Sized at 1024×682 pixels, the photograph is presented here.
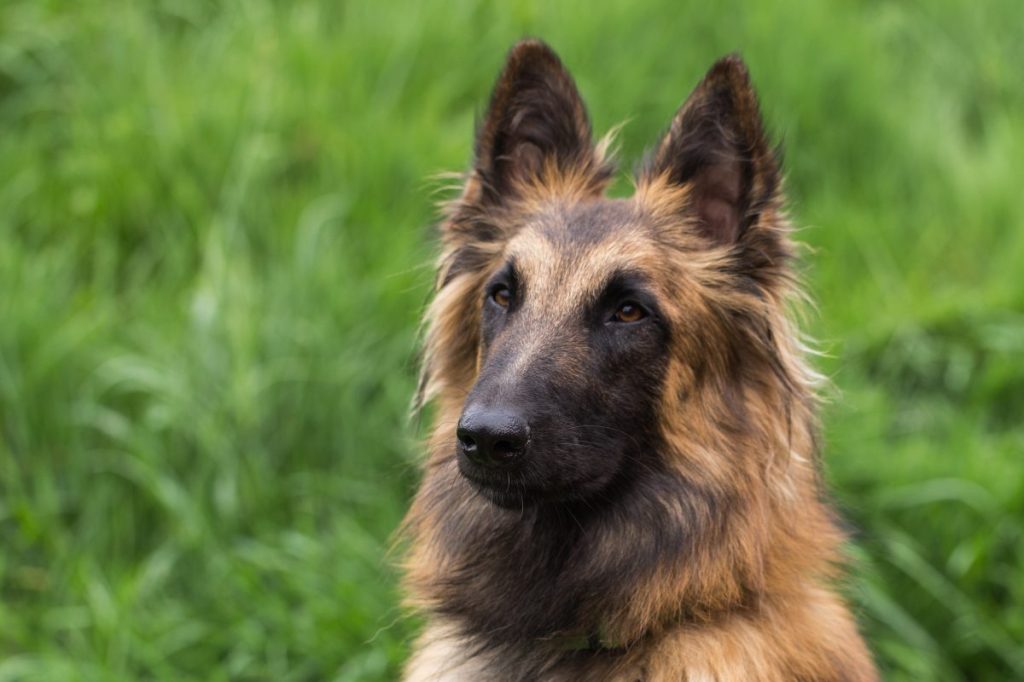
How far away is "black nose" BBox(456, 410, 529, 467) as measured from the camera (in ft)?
10.7

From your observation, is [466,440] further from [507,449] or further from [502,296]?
[502,296]

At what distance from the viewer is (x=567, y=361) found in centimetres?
348

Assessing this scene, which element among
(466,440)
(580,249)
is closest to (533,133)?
(580,249)

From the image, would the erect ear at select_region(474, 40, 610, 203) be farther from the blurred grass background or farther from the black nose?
the black nose

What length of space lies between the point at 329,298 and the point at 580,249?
2565 mm

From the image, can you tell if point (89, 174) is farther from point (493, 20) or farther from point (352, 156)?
point (493, 20)

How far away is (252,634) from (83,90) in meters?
3.48

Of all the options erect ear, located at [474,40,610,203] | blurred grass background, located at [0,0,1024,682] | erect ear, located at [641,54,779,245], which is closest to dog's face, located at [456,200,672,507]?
erect ear, located at [641,54,779,245]

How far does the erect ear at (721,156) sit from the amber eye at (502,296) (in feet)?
1.90

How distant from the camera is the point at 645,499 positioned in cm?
363

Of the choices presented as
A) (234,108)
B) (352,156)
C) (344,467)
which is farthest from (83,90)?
(344,467)

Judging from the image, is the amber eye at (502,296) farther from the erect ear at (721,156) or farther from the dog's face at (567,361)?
the erect ear at (721,156)

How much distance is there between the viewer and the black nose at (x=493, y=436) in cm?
326

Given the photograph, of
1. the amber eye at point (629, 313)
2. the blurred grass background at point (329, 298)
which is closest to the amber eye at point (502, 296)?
the amber eye at point (629, 313)
